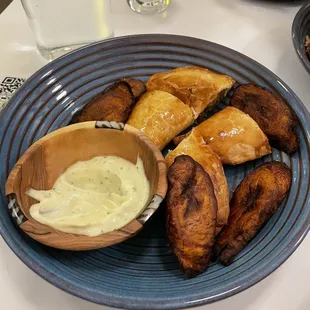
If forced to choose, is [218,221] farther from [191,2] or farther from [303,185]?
[191,2]

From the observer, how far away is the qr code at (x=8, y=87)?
1133mm

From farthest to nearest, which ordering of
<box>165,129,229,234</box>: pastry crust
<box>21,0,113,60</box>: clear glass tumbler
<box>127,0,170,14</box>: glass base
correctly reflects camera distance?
<box>127,0,170,14</box>: glass base < <box>21,0,113,60</box>: clear glass tumbler < <box>165,129,229,234</box>: pastry crust

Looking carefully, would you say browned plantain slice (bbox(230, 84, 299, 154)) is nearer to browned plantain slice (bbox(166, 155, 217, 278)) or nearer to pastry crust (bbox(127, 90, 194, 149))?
pastry crust (bbox(127, 90, 194, 149))

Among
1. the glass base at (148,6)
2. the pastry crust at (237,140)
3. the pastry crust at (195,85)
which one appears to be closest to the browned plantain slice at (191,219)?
the pastry crust at (237,140)

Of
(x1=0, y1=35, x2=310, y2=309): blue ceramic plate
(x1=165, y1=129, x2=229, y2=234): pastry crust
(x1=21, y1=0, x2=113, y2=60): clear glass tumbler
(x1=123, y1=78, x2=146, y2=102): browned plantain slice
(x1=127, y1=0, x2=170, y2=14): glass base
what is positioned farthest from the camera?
(x1=127, y1=0, x2=170, y2=14): glass base

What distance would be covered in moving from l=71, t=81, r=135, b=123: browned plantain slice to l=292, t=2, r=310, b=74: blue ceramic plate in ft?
1.33

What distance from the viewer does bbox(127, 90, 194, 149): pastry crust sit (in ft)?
3.23

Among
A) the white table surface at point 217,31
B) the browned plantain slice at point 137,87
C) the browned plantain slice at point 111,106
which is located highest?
the browned plantain slice at point 111,106

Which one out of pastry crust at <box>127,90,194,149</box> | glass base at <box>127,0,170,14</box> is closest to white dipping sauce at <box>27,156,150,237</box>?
pastry crust at <box>127,90,194,149</box>

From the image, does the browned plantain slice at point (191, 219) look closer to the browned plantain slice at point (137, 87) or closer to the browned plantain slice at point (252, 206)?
the browned plantain slice at point (252, 206)

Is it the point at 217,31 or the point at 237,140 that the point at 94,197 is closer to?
the point at 237,140

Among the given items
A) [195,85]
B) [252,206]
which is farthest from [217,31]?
[252,206]

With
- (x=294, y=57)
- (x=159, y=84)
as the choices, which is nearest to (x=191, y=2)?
(x=294, y=57)

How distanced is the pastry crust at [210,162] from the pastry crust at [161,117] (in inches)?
2.2
